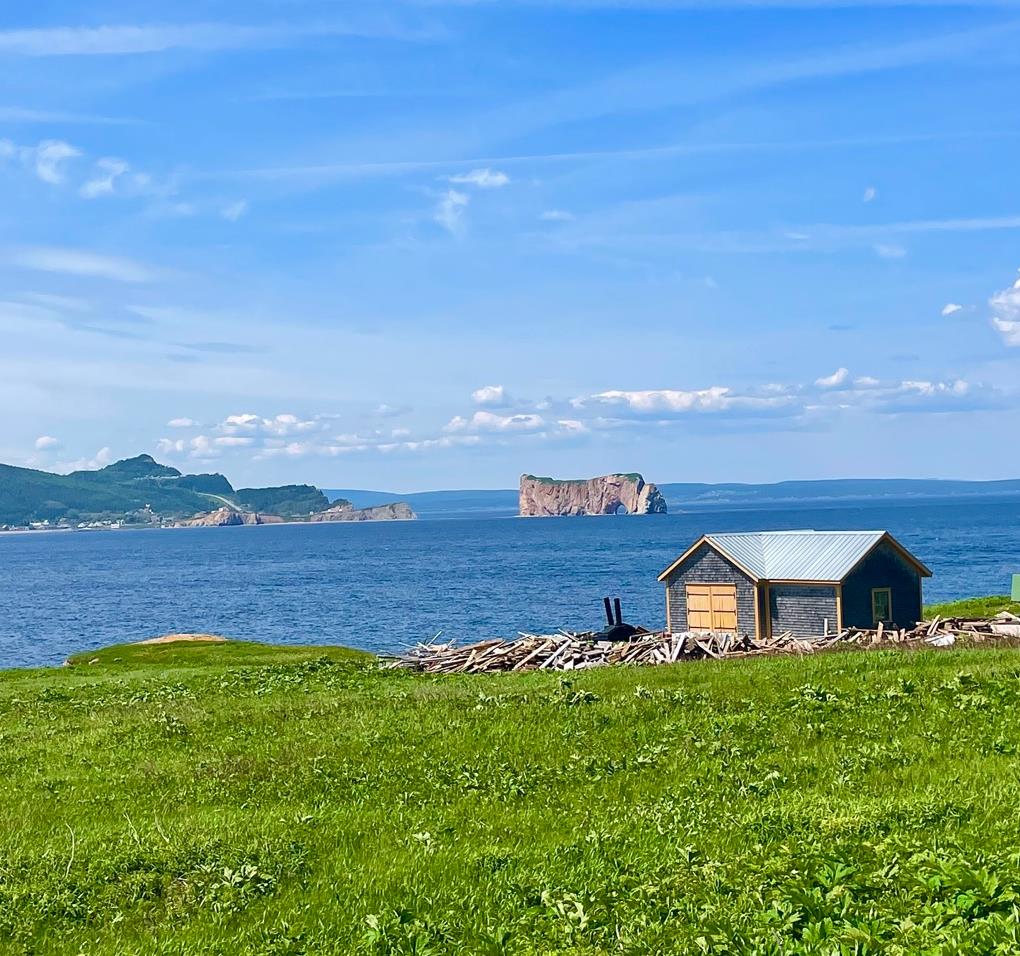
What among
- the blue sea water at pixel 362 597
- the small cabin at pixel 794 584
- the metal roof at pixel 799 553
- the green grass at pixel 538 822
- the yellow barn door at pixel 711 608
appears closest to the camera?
the green grass at pixel 538 822

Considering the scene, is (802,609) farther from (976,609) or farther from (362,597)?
(362,597)

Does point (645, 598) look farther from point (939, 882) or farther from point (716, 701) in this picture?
point (939, 882)

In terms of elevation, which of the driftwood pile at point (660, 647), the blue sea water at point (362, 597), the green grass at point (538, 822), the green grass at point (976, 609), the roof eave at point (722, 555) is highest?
the roof eave at point (722, 555)

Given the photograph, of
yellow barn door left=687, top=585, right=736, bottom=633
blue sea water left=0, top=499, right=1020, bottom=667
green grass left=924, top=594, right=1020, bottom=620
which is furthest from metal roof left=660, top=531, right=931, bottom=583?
blue sea water left=0, top=499, right=1020, bottom=667

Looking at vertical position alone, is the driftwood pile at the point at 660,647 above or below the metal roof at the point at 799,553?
below

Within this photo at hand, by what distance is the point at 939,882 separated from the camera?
35.9 feet

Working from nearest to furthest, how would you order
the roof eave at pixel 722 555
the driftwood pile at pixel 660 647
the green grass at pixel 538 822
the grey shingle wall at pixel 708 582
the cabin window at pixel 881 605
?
the green grass at pixel 538 822 → the driftwood pile at pixel 660 647 → the cabin window at pixel 881 605 → the roof eave at pixel 722 555 → the grey shingle wall at pixel 708 582

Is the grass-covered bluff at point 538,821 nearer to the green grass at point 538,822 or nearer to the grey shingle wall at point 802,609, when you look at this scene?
the green grass at point 538,822

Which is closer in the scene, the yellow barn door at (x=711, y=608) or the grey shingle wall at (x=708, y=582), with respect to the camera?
the grey shingle wall at (x=708, y=582)

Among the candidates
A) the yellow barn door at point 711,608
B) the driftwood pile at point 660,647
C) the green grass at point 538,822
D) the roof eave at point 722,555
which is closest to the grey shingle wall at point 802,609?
the roof eave at point 722,555

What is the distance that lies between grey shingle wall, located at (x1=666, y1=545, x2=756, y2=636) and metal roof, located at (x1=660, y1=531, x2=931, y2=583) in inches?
17.7

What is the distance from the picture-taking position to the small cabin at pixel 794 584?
47531 mm

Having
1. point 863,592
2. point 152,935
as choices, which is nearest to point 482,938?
point 152,935

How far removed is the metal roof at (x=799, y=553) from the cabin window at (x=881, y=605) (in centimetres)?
205
